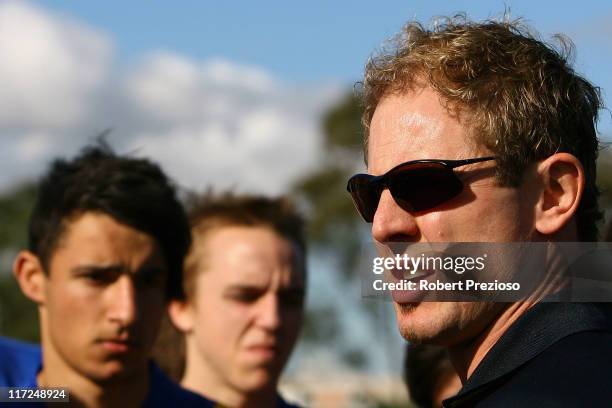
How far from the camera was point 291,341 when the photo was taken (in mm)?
4574

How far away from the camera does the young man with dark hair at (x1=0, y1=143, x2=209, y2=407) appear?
351 cm

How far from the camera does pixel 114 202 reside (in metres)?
3.71

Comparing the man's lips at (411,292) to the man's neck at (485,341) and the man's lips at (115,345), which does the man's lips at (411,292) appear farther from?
the man's lips at (115,345)

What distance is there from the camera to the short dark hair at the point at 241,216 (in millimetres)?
4789

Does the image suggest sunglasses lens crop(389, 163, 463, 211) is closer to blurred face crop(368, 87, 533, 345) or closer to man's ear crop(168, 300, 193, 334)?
blurred face crop(368, 87, 533, 345)

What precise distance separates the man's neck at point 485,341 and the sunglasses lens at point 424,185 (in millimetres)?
298

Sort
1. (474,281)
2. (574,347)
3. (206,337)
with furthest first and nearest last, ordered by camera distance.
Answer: (206,337), (474,281), (574,347)

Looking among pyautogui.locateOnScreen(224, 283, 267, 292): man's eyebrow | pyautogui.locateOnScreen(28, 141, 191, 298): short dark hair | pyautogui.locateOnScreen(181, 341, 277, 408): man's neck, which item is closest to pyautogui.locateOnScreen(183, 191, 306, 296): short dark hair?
pyautogui.locateOnScreen(224, 283, 267, 292): man's eyebrow

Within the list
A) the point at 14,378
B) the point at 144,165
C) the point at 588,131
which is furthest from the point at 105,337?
the point at 588,131

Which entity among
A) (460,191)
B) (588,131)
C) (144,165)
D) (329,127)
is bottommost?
(460,191)

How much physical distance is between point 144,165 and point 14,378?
3.41 ft

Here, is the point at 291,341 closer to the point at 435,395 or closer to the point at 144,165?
the point at 435,395

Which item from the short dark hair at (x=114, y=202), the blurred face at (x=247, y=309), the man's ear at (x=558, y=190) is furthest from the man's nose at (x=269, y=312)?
the man's ear at (x=558, y=190)

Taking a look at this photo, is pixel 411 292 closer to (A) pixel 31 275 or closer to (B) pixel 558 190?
(B) pixel 558 190
